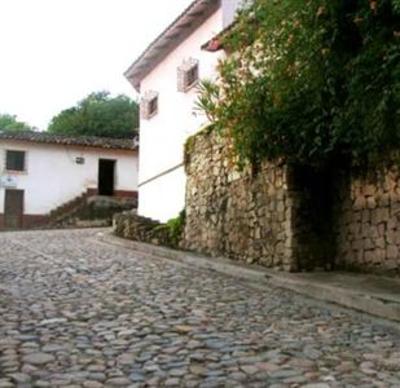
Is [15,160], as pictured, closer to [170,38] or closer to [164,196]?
[164,196]

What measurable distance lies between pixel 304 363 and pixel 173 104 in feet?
47.2

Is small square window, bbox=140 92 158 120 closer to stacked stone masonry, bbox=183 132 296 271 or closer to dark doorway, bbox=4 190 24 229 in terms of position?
stacked stone masonry, bbox=183 132 296 271

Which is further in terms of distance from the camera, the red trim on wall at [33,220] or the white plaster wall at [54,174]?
the white plaster wall at [54,174]

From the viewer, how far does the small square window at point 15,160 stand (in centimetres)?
3353

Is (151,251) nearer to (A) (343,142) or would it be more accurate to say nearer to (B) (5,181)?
(A) (343,142)

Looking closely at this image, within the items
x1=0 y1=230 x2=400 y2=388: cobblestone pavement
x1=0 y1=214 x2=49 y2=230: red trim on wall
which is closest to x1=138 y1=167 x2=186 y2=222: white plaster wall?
x1=0 y1=230 x2=400 y2=388: cobblestone pavement

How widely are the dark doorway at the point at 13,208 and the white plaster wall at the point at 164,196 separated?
13131 millimetres

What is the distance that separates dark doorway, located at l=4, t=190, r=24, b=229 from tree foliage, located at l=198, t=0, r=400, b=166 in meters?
23.5

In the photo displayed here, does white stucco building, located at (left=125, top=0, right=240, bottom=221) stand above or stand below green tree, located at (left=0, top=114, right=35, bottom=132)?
below

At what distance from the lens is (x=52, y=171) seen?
34.2 m

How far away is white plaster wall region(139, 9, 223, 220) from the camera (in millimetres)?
17281

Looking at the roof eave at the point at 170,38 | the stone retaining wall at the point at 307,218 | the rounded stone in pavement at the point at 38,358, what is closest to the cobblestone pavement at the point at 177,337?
the rounded stone in pavement at the point at 38,358

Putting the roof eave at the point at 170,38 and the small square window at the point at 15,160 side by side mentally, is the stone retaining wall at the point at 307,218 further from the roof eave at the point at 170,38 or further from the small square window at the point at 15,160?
the small square window at the point at 15,160

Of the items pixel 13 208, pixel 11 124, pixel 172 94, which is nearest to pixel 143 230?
pixel 172 94
